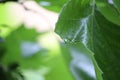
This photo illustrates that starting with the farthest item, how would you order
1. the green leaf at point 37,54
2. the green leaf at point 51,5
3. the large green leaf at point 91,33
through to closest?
the green leaf at point 37,54 < the green leaf at point 51,5 < the large green leaf at point 91,33

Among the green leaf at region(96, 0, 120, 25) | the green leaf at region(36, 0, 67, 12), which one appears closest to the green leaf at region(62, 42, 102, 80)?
the green leaf at region(36, 0, 67, 12)

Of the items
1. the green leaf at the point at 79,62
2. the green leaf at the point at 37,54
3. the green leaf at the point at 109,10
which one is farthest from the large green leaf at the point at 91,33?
the green leaf at the point at 37,54

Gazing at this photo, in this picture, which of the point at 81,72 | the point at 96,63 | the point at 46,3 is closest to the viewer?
the point at 96,63

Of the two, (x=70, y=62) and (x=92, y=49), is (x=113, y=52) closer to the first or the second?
(x=92, y=49)

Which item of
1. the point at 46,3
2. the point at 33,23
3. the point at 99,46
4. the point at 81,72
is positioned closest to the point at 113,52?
the point at 99,46

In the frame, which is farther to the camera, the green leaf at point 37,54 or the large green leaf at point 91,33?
the green leaf at point 37,54

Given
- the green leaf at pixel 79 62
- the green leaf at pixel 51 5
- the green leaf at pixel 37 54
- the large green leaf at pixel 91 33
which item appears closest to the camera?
the large green leaf at pixel 91 33

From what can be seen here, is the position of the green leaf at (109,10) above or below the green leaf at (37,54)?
above

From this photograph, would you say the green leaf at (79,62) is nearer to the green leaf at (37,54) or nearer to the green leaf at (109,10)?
the green leaf at (37,54)
